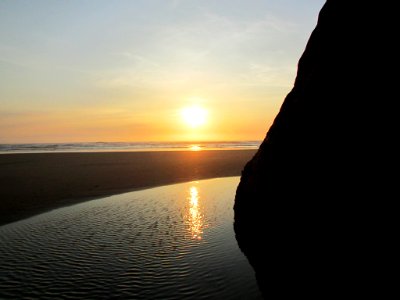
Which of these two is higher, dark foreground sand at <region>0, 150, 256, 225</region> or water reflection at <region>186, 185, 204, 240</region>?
dark foreground sand at <region>0, 150, 256, 225</region>

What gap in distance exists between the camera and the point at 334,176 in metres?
5.81

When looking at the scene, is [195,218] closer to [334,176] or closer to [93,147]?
[334,176]

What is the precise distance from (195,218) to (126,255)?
5052 mm

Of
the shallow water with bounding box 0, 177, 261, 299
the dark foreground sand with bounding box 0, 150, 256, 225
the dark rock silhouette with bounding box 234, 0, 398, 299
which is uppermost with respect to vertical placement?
the dark rock silhouette with bounding box 234, 0, 398, 299

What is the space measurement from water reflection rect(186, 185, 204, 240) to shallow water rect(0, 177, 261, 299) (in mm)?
41

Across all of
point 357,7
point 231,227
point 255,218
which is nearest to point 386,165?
point 357,7

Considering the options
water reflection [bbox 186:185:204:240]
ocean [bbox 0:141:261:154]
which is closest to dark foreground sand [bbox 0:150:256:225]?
water reflection [bbox 186:185:204:240]

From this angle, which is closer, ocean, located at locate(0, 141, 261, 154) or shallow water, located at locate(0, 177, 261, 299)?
shallow water, located at locate(0, 177, 261, 299)

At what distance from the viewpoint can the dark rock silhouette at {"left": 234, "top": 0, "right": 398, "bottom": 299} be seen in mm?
5020

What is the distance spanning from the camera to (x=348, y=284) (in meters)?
5.21

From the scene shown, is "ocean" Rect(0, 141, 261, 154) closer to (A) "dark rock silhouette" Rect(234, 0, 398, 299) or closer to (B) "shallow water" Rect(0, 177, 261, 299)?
(B) "shallow water" Rect(0, 177, 261, 299)

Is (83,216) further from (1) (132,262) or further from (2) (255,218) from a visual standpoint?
(2) (255,218)

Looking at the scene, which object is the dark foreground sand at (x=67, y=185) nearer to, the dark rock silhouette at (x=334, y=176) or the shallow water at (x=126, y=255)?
the shallow water at (x=126, y=255)

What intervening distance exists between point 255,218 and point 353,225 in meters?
4.10
